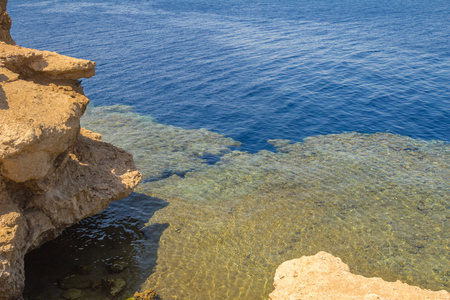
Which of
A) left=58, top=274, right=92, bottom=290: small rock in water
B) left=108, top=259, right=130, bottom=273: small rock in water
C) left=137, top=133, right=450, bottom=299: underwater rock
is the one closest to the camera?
left=58, top=274, right=92, bottom=290: small rock in water

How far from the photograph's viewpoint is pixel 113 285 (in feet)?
48.5

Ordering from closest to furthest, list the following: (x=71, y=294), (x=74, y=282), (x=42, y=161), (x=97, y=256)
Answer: (x=42, y=161)
(x=71, y=294)
(x=74, y=282)
(x=97, y=256)

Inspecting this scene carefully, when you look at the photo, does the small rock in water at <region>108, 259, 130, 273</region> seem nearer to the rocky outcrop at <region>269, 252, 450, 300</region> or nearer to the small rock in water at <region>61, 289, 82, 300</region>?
the small rock in water at <region>61, 289, 82, 300</region>

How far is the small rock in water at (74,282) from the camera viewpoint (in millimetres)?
14688

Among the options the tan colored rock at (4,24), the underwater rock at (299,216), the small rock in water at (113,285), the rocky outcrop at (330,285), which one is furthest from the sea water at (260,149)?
the tan colored rock at (4,24)

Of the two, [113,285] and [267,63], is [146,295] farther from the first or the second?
[267,63]

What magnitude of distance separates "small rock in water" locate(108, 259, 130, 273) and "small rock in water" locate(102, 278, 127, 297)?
513mm

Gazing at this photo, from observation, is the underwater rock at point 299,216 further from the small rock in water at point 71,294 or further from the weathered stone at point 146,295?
the small rock in water at point 71,294

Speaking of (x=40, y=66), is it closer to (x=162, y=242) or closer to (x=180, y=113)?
(x=162, y=242)

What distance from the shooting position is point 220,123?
32375 millimetres

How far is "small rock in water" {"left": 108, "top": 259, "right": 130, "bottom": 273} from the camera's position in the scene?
613 inches

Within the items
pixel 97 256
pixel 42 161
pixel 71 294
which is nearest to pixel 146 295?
pixel 71 294

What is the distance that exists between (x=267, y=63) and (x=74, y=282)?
122ft

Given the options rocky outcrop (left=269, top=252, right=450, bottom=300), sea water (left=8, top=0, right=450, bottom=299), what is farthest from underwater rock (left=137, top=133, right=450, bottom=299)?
rocky outcrop (left=269, top=252, right=450, bottom=300)
